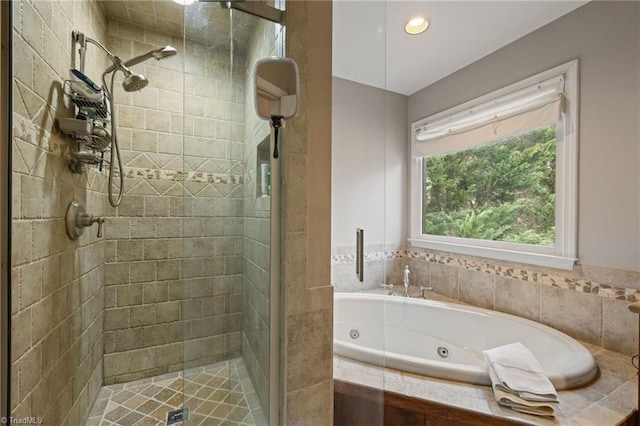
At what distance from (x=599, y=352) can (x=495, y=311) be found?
22.1 inches

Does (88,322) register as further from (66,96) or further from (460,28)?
(460,28)

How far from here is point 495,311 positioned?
1983 mm

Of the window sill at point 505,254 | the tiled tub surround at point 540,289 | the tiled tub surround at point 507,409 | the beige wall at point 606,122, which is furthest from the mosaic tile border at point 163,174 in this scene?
the beige wall at point 606,122

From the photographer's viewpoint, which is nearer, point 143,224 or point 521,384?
point 521,384

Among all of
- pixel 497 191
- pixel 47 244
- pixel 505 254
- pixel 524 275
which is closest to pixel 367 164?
pixel 497 191

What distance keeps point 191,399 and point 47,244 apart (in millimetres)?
900

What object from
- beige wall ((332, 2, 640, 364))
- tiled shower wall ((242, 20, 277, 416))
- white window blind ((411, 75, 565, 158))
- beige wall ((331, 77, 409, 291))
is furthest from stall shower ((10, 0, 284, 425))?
white window blind ((411, 75, 565, 158))

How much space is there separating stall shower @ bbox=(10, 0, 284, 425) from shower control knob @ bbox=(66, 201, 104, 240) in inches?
1.1

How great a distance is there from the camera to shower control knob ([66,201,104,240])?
4.25 ft

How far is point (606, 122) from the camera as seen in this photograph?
1554 millimetres

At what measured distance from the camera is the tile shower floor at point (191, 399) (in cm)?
108

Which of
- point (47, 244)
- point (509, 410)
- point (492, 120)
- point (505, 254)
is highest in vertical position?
point (492, 120)

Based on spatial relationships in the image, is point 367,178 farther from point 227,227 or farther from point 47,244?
point 47,244

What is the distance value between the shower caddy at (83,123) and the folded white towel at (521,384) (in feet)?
6.91
